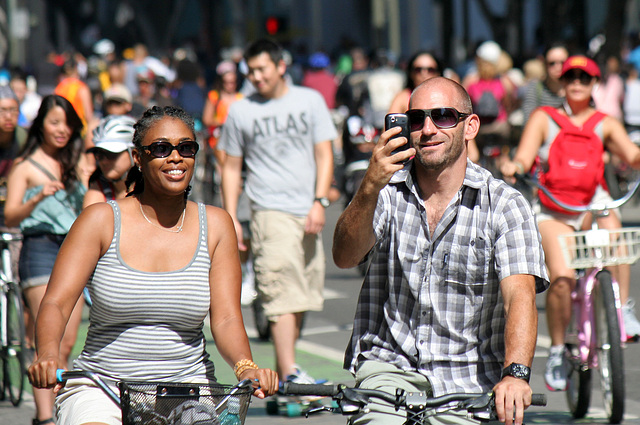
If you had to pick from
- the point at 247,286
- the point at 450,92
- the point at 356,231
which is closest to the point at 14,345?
the point at 247,286

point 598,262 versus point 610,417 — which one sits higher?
point 598,262

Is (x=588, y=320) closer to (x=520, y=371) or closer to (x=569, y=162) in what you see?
(x=569, y=162)

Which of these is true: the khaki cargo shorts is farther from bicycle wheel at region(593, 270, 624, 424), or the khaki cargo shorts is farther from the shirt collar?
the shirt collar

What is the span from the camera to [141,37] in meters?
56.5

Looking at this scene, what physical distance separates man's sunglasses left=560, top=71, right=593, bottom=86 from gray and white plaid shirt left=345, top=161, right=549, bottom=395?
2.91 meters

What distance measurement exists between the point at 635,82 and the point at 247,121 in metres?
11.0

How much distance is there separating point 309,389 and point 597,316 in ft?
10.3

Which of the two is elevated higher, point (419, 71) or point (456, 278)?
point (419, 71)

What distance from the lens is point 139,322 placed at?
396 cm

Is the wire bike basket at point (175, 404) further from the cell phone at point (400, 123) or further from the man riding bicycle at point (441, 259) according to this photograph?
the cell phone at point (400, 123)

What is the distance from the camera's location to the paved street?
6449 mm

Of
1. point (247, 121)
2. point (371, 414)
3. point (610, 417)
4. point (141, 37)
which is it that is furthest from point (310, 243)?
point (141, 37)

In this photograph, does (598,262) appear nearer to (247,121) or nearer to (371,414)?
(247,121)

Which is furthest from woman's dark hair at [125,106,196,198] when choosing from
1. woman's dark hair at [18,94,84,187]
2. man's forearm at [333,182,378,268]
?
woman's dark hair at [18,94,84,187]
